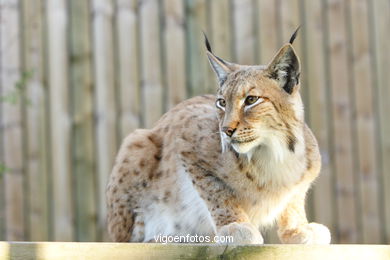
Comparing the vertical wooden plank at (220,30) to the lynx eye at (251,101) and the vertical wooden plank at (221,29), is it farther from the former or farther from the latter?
the lynx eye at (251,101)

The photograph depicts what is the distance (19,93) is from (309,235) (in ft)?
9.74

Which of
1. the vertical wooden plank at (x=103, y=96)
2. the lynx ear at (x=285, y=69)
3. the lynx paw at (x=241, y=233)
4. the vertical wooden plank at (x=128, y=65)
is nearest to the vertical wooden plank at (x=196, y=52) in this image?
the vertical wooden plank at (x=128, y=65)

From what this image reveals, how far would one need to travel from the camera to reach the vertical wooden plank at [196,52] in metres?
6.11

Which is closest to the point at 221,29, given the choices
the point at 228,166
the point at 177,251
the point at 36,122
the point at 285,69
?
the point at 36,122

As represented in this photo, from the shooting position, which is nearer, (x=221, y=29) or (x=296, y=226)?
(x=296, y=226)

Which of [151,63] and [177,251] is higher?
[151,63]

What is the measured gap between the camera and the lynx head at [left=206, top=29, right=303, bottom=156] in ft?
11.5

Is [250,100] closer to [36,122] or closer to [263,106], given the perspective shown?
[263,106]

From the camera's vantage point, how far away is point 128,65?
6141 mm

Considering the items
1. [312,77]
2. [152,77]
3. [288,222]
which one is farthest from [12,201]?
[288,222]

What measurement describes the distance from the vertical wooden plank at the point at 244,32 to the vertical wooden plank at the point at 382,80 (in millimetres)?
873

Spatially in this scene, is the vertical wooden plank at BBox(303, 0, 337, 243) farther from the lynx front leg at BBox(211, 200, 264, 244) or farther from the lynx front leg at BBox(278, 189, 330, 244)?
the lynx front leg at BBox(211, 200, 264, 244)

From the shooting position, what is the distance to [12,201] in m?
6.03

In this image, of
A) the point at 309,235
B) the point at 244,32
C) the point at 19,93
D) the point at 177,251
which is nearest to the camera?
the point at 177,251
